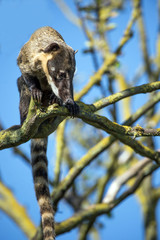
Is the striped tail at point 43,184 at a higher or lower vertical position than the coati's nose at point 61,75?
lower

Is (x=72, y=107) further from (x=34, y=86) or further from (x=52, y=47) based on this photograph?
(x=52, y=47)

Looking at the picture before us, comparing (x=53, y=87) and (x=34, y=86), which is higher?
(x=34, y=86)

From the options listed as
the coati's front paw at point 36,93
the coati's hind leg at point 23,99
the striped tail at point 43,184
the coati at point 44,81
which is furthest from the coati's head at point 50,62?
the striped tail at point 43,184

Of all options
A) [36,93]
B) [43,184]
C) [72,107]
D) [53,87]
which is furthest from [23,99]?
[72,107]

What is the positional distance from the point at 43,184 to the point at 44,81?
5.72 ft

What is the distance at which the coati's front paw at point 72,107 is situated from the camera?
4000 millimetres

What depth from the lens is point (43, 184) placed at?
16.8 feet

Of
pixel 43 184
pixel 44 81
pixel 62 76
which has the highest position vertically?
pixel 44 81

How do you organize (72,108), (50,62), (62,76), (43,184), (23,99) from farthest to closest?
(23,99), (43,184), (50,62), (62,76), (72,108)

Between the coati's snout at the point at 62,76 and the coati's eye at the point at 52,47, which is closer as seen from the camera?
the coati's snout at the point at 62,76

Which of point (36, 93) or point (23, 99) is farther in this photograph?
point (23, 99)

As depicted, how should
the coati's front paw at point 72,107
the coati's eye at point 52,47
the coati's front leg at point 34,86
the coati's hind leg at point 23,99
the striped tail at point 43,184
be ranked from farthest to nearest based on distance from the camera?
the coati's hind leg at point 23,99, the coati's eye at point 52,47, the coati's front leg at point 34,86, the striped tail at point 43,184, the coati's front paw at point 72,107

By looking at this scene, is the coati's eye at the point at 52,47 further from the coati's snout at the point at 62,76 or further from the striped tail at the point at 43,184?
the striped tail at the point at 43,184

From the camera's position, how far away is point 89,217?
6.68m
